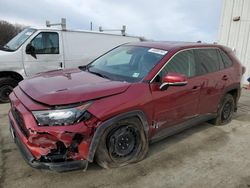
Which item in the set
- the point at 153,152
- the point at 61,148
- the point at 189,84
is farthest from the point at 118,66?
the point at 61,148

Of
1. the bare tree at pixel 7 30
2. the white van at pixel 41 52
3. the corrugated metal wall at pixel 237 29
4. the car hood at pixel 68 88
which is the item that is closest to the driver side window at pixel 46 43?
the white van at pixel 41 52

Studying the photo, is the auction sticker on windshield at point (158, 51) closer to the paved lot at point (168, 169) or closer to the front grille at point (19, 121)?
the paved lot at point (168, 169)

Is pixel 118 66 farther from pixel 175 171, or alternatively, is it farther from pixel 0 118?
pixel 0 118

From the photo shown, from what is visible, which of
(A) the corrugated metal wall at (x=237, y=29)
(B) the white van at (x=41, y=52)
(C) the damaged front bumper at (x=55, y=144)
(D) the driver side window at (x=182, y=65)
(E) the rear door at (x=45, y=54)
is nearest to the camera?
(C) the damaged front bumper at (x=55, y=144)

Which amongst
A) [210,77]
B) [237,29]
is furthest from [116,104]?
[237,29]

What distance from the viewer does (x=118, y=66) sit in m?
4.05

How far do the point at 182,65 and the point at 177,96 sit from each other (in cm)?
55

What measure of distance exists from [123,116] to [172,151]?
129 cm

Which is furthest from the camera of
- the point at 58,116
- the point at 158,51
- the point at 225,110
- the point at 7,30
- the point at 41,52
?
the point at 7,30

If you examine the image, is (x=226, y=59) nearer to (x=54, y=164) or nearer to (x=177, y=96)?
(x=177, y=96)

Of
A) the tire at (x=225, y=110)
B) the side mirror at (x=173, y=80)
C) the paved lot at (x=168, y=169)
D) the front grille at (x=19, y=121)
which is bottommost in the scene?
the paved lot at (x=168, y=169)

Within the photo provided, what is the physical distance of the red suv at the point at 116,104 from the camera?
9.16 feet

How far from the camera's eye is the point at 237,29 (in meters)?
9.96

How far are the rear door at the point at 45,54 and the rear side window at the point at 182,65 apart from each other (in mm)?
4254
